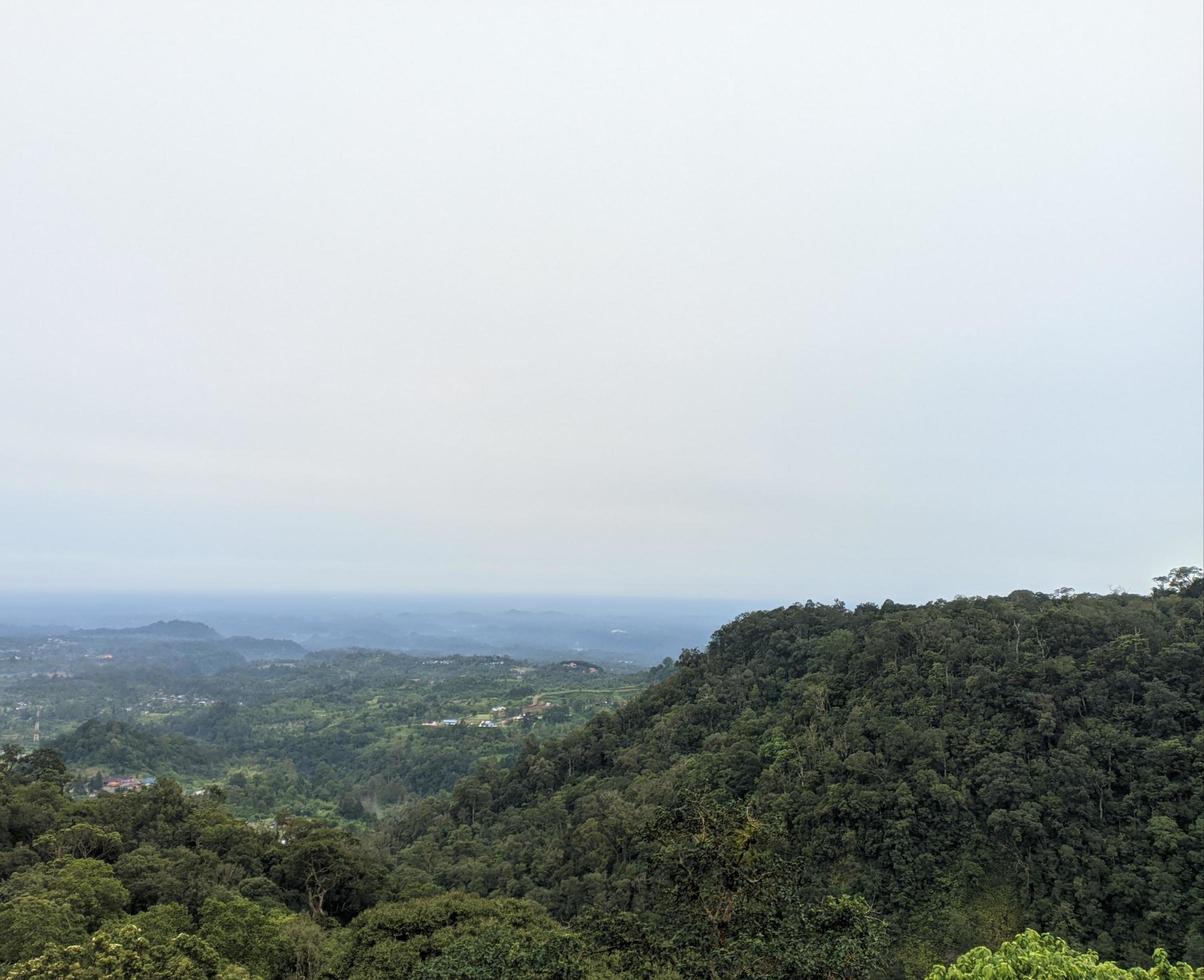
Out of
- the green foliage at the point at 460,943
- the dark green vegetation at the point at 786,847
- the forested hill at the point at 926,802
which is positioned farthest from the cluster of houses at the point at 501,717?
the green foliage at the point at 460,943

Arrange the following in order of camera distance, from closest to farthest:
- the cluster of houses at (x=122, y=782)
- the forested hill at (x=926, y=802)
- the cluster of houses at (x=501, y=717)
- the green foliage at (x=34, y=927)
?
the green foliage at (x=34, y=927) < the forested hill at (x=926, y=802) < the cluster of houses at (x=122, y=782) < the cluster of houses at (x=501, y=717)

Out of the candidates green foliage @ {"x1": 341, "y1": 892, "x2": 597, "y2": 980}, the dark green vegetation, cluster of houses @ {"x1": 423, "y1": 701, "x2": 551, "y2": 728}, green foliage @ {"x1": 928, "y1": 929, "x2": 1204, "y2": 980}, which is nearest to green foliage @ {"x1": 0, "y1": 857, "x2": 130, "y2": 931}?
the dark green vegetation

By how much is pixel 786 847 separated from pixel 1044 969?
16.4 meters

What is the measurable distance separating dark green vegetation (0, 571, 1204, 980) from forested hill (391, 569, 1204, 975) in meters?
0.11

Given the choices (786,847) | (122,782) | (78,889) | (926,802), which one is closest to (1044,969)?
(926,802)

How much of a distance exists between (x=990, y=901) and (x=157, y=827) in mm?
31183

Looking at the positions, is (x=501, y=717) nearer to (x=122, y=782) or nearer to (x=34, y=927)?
(x=122, y=782)

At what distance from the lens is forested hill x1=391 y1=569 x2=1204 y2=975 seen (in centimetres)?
1761

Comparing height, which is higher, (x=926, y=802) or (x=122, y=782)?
(x=926, y=802)

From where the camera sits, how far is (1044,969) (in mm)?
9375

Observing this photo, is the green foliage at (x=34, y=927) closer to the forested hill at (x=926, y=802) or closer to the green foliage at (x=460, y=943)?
the green foliage at (x=460, y=943)

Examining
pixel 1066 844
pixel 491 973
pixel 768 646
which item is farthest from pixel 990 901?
pixel 768 646

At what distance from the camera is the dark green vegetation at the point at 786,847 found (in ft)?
42.4

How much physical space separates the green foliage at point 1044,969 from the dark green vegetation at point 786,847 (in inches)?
2.8
